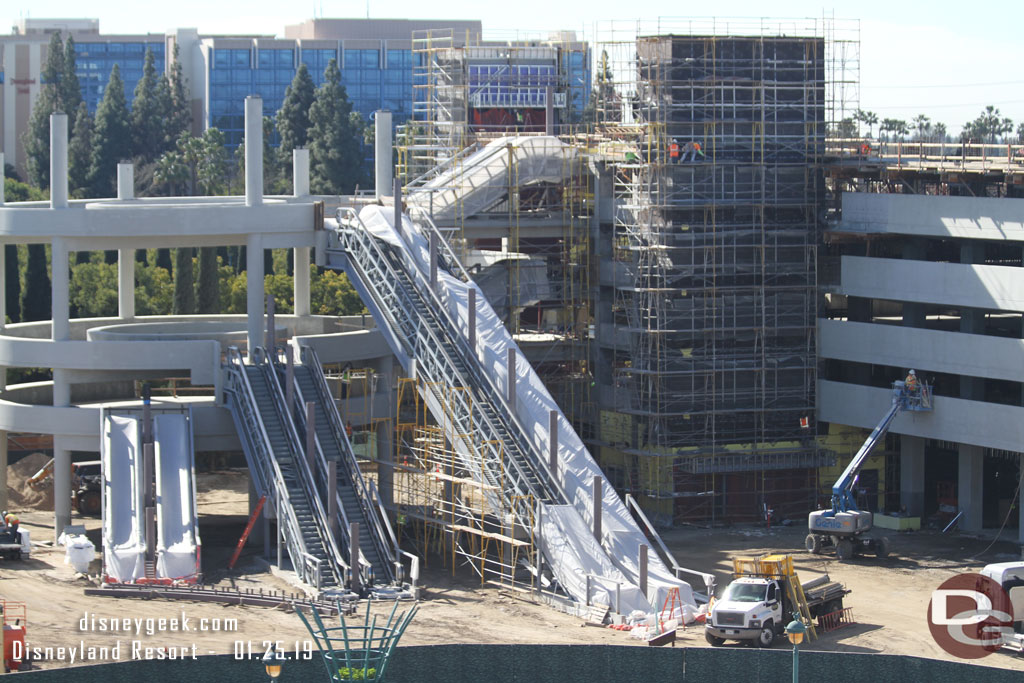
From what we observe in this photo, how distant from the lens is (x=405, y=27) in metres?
186

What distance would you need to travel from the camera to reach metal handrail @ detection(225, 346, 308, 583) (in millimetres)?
47844

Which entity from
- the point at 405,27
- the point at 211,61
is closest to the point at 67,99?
the point at 211,61

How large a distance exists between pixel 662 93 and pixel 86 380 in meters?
21.8

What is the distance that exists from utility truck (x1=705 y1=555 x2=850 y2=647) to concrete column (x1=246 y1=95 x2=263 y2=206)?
74.2 feet

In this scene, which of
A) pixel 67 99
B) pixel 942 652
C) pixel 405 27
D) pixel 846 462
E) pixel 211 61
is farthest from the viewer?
pixel 405 27

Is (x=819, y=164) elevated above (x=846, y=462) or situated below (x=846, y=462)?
above

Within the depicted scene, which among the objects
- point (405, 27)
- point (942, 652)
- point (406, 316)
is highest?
point (405, 27)

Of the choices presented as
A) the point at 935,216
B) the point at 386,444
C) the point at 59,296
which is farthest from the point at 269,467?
the point at 935,216

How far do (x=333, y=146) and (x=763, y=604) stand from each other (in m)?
82.0

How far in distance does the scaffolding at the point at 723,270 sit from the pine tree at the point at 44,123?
74.7 metres

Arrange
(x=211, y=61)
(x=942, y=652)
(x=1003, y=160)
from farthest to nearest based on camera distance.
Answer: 1. (x=211, y=61)
2. (x=1003, y=160)
3. (x=942, y=652)

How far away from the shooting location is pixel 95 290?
8275cm

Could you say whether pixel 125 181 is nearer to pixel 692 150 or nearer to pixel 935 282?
pixel 692 150

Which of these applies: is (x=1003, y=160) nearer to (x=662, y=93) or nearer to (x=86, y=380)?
(x=662, y=93)
